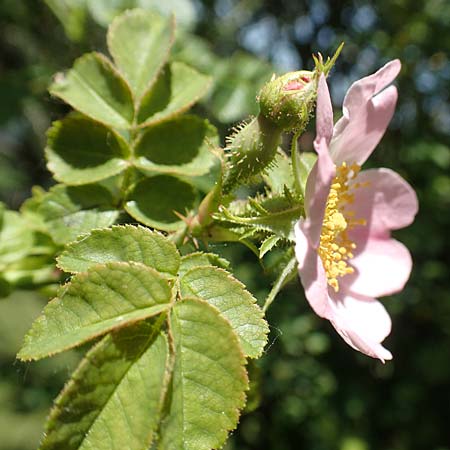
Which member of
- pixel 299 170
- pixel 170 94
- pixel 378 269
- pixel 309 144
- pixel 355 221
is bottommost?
pixel 309 144

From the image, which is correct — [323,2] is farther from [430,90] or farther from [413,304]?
[413,304]

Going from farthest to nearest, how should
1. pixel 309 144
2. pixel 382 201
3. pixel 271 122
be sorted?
pixel 309 144, pixel 382 201, pixel 271 122

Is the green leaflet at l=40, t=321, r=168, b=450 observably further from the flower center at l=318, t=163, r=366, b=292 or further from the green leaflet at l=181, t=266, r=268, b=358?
the flower center at l=318, t=163, r=366, b=292

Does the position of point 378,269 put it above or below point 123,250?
below

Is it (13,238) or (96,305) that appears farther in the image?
(13,238)

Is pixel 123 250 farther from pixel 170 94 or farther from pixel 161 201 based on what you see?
pixel 170 94

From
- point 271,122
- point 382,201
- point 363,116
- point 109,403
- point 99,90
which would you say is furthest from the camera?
point 382,201

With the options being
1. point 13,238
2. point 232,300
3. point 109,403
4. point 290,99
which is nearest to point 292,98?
point 290,99

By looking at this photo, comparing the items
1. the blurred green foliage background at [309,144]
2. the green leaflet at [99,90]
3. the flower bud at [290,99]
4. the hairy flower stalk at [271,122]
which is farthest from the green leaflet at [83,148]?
the blurred green foliage background at [309,144]
